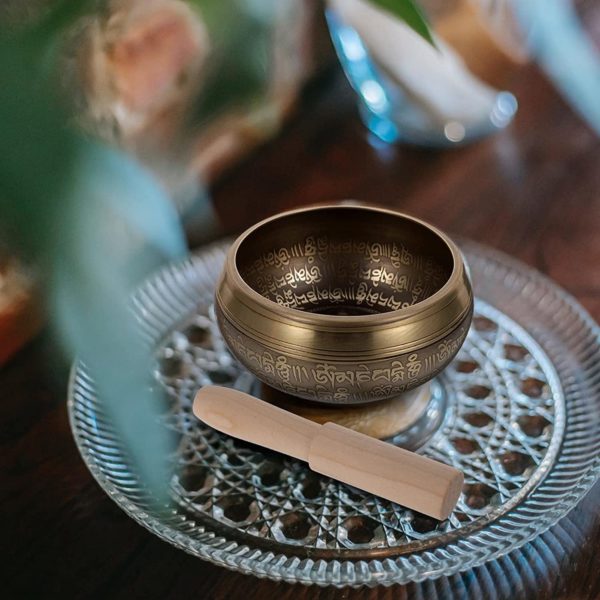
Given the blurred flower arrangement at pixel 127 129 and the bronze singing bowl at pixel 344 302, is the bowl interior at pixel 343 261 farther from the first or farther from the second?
the blurred flower arrangement at pixel 127 129

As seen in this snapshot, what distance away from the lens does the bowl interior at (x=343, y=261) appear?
57 centimetres

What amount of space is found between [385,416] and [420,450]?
3 cm

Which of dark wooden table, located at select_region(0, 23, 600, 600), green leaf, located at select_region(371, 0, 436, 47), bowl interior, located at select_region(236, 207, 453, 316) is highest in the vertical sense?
green leaf, located at select_region(371, 0, 436, 47)

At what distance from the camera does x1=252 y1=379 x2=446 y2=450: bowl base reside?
0.52 meters

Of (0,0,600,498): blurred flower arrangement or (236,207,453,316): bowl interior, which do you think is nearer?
(0,0,600,498): blurred flower arrangement

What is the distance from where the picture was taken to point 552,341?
0.63 m

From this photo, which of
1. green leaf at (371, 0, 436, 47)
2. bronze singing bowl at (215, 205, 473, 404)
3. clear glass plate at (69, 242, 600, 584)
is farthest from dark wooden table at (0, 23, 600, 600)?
green leaf at (371, 0, 436, 47)

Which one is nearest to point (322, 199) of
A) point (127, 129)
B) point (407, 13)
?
point (127, 129)

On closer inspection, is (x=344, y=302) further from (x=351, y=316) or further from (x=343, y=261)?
(x=351, y=316)

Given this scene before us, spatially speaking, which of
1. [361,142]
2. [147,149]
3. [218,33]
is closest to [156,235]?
[147,149]

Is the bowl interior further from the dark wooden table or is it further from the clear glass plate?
the dark wooden table

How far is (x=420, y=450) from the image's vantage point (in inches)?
20.6

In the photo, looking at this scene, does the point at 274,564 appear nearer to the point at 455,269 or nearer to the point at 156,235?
the point at 455,269

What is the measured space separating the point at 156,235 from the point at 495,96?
1.60 ft
